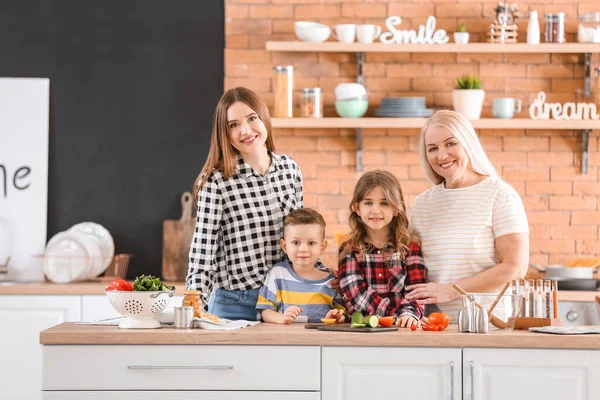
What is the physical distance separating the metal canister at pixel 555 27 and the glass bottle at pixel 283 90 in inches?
56.3

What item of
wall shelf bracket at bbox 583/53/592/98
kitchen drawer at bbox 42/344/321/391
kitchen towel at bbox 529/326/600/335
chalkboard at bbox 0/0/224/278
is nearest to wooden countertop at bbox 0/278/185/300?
chalkboard at bbox 0/0/224/278

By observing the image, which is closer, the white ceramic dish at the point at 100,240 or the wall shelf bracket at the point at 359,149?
the white ceramic dish at the point at 100,240

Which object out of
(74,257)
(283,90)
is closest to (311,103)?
(283,90)

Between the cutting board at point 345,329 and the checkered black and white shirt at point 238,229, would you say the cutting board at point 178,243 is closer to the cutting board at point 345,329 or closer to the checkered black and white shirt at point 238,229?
the checkered black and white shirt at point 238,229

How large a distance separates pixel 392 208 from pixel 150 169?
2.57 metres

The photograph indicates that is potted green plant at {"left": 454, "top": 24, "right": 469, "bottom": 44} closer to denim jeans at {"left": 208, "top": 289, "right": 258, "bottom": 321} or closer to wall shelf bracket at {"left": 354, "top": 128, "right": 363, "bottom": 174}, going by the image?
wall shelf bracket at {"left": 354, "top": 128, "right": 363, "bottom": 174}

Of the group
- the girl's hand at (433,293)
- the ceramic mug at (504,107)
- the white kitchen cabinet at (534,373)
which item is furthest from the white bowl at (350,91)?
the white kitchen cabinet at (534,373)

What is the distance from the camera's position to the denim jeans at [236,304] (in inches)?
122

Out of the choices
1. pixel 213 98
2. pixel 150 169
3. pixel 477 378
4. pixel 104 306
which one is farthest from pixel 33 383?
pixel 477 378

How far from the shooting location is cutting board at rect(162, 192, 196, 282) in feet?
16.6

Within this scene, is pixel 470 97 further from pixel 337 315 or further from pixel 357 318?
pixel 357 318

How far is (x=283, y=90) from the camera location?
4926 mm

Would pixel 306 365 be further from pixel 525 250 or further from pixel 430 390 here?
pixel 525 250

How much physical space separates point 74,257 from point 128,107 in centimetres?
97
